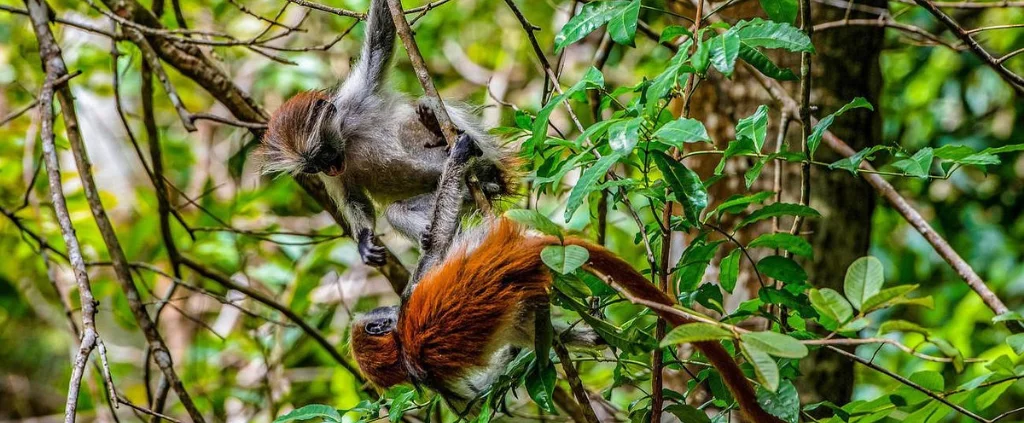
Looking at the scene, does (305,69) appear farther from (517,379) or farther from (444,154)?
(517,379)

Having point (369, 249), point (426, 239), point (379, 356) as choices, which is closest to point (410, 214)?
point (369, 249)

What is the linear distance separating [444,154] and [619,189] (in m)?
1.84

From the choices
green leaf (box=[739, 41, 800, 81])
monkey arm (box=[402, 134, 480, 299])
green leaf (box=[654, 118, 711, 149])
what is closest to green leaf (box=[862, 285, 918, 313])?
green leaf (box=[654, 118, 711, 149])

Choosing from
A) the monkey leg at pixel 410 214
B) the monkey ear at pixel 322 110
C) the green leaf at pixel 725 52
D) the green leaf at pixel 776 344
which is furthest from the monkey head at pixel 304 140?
the green leaf at pixel 776 344

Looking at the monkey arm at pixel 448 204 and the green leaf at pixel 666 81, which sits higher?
the monkey arm at pixel 448 204

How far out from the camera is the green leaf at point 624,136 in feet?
6.13

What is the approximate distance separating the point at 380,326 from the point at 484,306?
0.95 metres

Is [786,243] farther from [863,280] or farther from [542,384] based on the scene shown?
[542,384]

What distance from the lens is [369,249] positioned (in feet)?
13.2

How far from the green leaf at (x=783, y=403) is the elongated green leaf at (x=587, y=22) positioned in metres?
0.99

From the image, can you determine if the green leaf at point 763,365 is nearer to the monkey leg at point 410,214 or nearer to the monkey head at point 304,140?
the monkey leg at point 410,214

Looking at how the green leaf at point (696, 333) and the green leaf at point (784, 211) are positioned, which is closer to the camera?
the green leaf at point (696, 333)

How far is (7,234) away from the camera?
19.6ft

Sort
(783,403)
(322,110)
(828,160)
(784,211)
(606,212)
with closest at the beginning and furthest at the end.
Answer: (783,403) → (784,211) → (606,212) → (322,110) → (828,160)
